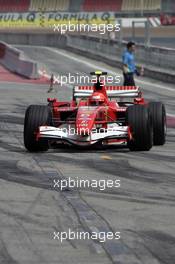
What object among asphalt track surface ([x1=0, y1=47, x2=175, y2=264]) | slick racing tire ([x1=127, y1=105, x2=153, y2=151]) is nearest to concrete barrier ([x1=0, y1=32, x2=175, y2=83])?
asphalt track surface ([x1=0, y1=47, x2=175, y2=264])

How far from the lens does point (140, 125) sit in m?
14.2

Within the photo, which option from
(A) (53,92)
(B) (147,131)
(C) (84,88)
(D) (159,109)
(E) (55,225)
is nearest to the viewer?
(E) (55,225)

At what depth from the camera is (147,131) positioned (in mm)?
14289

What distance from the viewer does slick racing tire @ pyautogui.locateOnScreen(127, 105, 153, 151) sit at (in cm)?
1425

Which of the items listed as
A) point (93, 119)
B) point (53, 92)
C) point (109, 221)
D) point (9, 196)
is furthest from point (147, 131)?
point (53, 92)

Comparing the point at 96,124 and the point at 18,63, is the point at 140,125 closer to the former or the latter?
the point at 96,124

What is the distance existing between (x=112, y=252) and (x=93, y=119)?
6825 mm

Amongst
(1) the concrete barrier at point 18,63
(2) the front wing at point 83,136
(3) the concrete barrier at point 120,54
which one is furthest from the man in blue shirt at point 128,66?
(1) the concrete barrier at point 18,63

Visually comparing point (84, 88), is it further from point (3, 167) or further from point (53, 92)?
point (53, 92)

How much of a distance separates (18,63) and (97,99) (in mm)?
Result: 24784

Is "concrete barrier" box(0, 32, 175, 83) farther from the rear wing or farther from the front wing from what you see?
the front wing

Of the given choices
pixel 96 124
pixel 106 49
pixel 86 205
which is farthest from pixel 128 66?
pixel 106 49

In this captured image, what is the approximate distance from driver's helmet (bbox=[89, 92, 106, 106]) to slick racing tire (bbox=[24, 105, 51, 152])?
94 centimetres

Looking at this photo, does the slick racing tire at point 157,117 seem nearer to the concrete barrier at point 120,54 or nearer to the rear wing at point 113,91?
the rear wing at point 113,91
